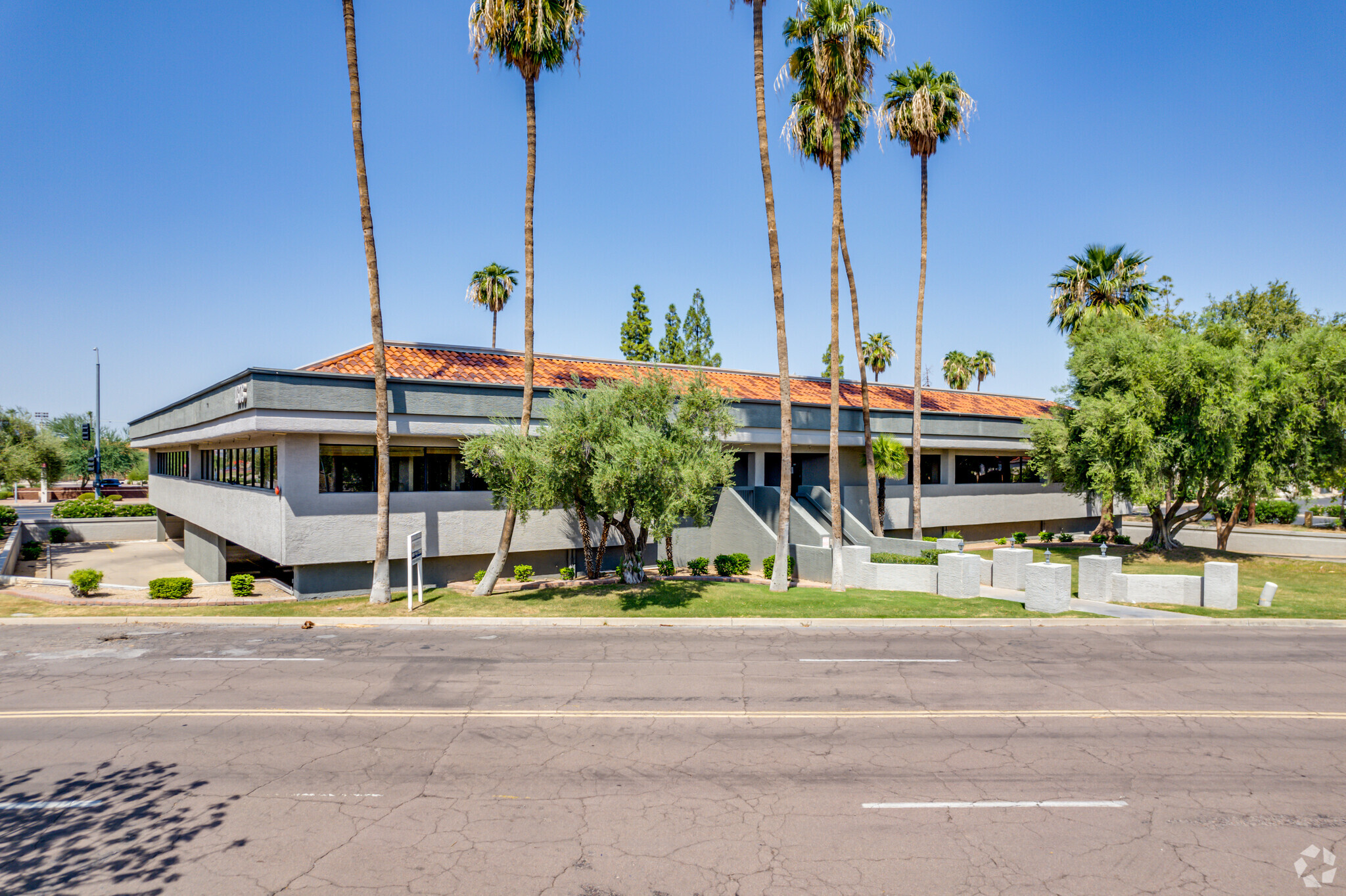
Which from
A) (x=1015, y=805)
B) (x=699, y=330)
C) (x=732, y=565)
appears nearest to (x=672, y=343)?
(x=699, y=330)

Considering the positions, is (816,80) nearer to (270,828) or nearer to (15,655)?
(270,828)

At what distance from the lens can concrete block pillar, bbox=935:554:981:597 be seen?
20.7 metres

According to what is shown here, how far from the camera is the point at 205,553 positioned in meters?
28.7

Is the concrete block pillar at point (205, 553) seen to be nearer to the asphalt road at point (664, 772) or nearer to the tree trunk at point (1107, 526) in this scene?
the asphalt road at point (664, 772)

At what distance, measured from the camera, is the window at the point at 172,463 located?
34.9 meters

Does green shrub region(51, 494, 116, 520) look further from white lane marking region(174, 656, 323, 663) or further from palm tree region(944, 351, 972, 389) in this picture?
palm tree region(944, 351, 972, 389)

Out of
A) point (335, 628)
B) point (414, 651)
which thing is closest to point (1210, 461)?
point (414, 651)

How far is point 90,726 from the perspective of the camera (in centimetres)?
980

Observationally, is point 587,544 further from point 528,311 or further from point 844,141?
point 844,141

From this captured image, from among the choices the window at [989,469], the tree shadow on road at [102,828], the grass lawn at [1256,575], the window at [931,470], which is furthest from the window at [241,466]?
the window at [989,469]

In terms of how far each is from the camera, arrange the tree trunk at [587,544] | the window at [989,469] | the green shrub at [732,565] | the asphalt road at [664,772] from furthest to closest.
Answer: the window at [989,469] → the green shrub at [732,565] → the tree trunk at [587,544] → the asphalt road at [664,772]

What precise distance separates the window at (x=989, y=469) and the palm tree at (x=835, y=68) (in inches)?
604

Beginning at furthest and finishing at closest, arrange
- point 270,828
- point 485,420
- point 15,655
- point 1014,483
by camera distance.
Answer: point 1014,483 < point 485,420 < point 15,655 < point 270,828

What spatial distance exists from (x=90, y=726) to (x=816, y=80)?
24123mm
